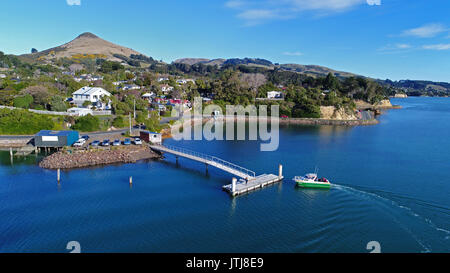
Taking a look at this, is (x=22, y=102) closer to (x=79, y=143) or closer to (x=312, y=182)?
(x=79, y=143)

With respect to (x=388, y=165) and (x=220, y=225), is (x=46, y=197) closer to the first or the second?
(x=220, y=225)

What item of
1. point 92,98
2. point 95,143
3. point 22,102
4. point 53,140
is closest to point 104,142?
point 95,143

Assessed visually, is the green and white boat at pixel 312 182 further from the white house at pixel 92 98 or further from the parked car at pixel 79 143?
the white house at pixel 92 98

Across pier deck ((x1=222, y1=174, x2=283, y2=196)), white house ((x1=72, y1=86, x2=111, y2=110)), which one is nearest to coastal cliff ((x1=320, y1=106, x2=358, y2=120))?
pier deck ((x1=222, y1=174, x2=283, y2=196))

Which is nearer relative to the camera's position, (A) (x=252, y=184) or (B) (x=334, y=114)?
(A) (x=252, y=184)

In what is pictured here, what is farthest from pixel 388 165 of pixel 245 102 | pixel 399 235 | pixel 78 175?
pixel 245 102

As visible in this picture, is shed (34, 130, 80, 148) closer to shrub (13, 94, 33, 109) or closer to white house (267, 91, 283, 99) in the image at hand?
shrub (13, 94, 33, 109)
